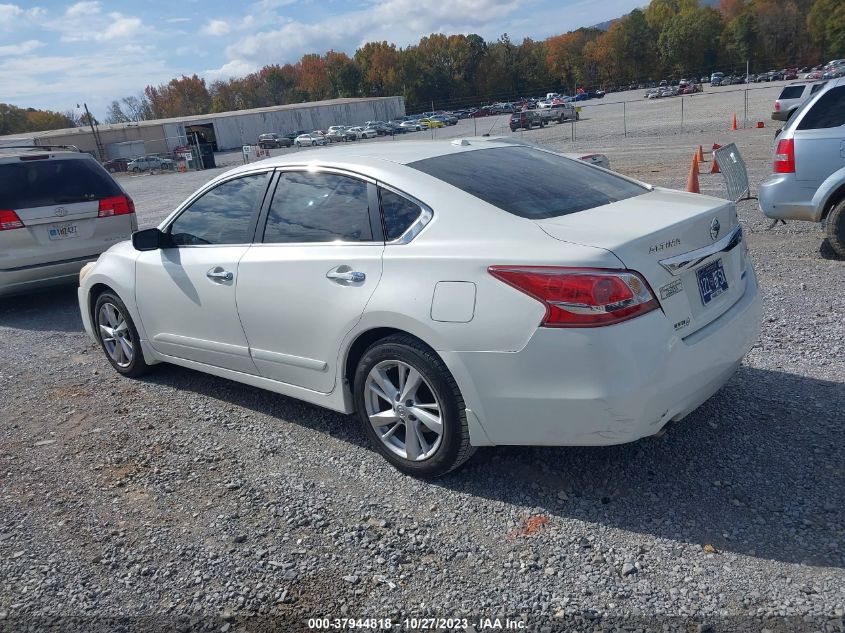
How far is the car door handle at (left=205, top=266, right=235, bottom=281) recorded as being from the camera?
4.36 meters

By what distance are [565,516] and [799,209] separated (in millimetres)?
5254

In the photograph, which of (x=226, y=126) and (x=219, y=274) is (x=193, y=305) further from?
(x=226, y=126)

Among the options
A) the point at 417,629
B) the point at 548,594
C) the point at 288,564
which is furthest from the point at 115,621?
the point at 548,594

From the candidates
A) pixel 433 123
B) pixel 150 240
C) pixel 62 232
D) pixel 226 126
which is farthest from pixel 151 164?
pixel 150 240

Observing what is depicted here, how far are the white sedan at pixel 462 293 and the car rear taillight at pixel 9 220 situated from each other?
3861 mm

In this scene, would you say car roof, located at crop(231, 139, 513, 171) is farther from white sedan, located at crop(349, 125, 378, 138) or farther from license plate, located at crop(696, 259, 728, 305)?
white sedan, located at crop(349, 125, 378, 138)

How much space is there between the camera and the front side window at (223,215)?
4434 mm

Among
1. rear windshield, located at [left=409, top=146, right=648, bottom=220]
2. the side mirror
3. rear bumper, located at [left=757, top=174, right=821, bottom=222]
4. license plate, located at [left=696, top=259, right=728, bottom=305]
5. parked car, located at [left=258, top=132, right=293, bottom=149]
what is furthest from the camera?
parked car, located at [left=258, top=132, right=293, bottom=149]

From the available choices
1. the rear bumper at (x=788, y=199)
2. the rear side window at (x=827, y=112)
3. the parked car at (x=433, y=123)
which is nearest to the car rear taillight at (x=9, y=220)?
the rear bumper at (x=788, y=199)

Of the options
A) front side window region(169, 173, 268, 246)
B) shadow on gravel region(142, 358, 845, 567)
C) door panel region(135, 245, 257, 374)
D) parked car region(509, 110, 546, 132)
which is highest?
front side window region(169, 173, 268, 246)

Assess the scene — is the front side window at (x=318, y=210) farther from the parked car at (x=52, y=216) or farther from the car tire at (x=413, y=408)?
the parked car at (x=52, y=216)

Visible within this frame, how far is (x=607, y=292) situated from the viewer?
9.70 feet

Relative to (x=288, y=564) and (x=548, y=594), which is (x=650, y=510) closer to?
(x=548, y=594)

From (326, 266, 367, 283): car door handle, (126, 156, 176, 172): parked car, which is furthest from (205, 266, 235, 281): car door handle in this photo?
(126, 156, 176, 172): parked car
